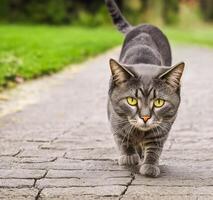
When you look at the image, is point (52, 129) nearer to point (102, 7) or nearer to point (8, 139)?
point (8, 139)

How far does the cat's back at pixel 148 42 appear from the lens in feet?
19.0

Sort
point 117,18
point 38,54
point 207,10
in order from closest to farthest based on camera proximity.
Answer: point 117,18
point 38,54
point 207,10

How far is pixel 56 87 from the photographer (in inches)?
417

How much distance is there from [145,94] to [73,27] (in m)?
26.5

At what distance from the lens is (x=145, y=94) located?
15.1 ft

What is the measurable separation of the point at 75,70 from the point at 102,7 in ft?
64.4

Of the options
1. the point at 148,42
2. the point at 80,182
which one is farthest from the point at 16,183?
the point at 148,42

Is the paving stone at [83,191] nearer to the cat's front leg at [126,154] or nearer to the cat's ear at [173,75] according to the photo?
the cat's front leg at [126,154]

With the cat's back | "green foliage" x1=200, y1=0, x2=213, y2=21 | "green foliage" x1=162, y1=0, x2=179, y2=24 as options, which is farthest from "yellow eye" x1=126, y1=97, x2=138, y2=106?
"green foliage" x1=200, y1=0, x2=213, y2=21

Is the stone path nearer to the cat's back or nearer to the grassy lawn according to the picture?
the cat's back

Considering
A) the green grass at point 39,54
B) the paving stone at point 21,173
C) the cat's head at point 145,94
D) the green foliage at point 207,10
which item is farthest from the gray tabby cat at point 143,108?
the green foliage at point 207,10

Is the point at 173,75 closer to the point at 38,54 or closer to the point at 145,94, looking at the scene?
the point at 145,94

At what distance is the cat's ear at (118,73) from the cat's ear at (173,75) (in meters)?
0.24

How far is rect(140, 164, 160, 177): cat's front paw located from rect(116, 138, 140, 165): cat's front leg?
25 cm
